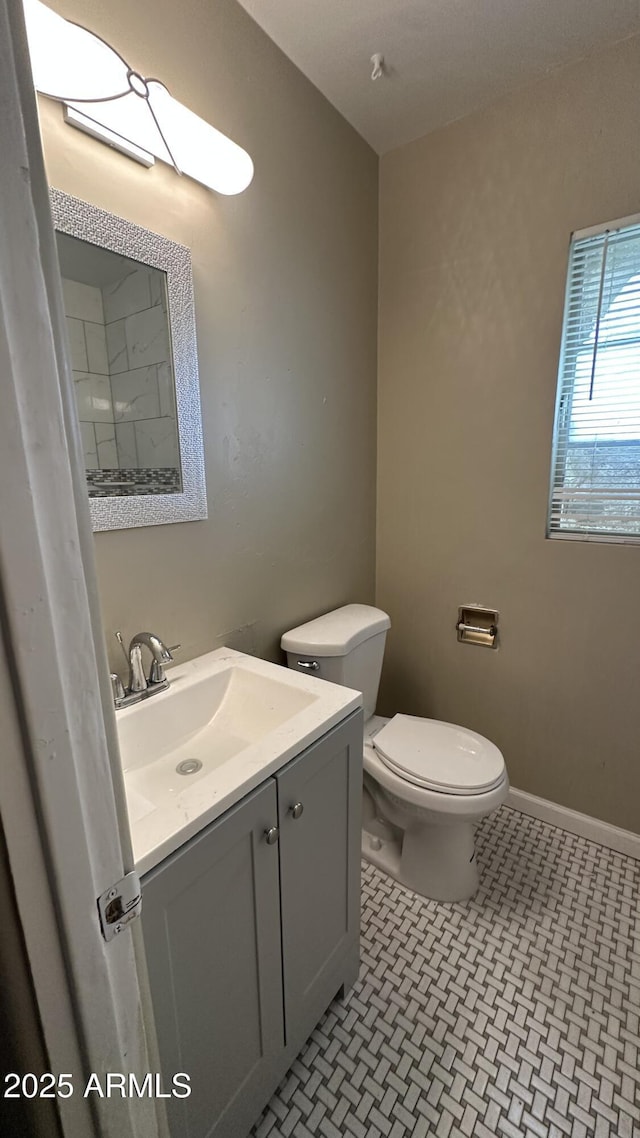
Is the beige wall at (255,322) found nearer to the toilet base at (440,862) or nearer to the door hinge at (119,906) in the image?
the door hinge at (119,906)

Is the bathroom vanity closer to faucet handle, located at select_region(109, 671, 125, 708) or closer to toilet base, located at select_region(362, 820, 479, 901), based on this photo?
faucet handle, located at select_region(109, 671, 125, 708)

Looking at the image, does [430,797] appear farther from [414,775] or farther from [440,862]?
[440,862]

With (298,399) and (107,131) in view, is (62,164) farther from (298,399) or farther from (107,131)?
(298,399)

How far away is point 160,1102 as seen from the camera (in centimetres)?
54

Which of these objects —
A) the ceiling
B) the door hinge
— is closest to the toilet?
the door hinge

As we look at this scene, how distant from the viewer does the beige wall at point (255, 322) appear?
1.04 meters

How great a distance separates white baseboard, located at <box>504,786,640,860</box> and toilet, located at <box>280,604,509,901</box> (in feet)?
1.46

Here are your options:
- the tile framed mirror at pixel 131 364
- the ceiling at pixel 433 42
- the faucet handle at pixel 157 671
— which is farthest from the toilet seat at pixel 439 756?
the ceiling at pixel 433 42

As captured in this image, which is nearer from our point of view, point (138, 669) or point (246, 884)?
point (246, 884)

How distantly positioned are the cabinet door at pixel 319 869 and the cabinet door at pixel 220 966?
0.04m

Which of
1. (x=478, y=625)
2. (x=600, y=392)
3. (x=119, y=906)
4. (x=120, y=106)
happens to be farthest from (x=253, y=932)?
(x=600, y=392)

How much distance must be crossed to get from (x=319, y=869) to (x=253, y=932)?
207 millimetres

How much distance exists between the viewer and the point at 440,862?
58.9 inches

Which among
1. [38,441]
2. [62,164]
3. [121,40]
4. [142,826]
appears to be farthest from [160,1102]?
[121,40]
